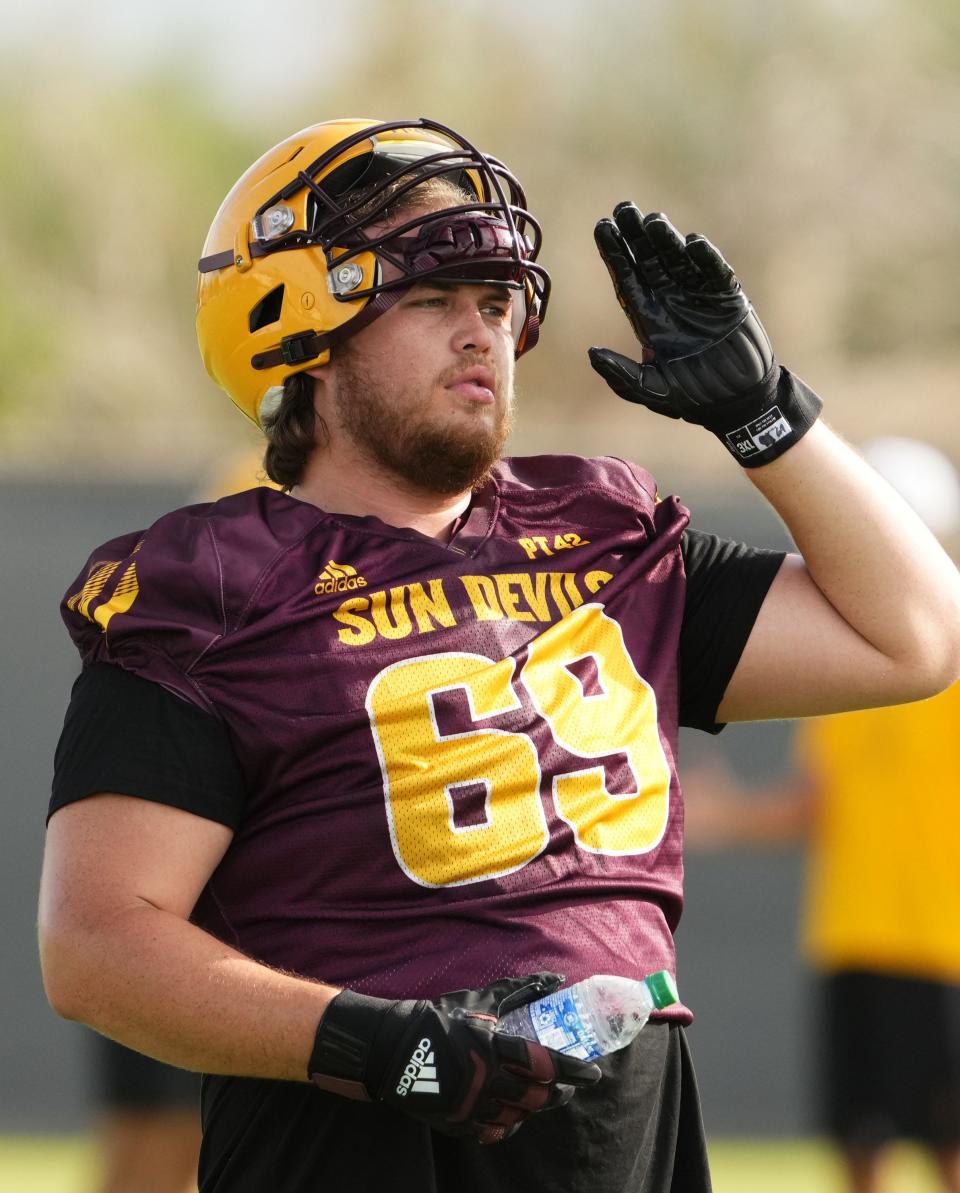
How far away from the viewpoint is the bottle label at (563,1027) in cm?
209

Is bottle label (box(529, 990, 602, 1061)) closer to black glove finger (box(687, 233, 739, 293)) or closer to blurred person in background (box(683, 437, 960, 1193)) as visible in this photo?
black glove finger (box(687, 233, 739, 293))

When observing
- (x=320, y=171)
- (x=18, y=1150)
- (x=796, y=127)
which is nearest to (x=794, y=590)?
(x=320, y=171)

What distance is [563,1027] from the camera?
2100mm

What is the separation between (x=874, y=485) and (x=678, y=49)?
21877 millimetres

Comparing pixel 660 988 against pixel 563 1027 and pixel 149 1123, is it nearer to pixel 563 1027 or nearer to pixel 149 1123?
pixel 563 1027

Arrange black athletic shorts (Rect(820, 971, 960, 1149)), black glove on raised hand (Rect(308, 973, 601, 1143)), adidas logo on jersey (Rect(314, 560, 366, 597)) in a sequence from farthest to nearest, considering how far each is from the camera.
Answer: black athletic shorts (Rect(820, 971, 960, 1149)), adidas logo on jersey (Rect(314, 560, 366, 597)), black glove on raised hand (Rect(308, 973, 601, 1143))

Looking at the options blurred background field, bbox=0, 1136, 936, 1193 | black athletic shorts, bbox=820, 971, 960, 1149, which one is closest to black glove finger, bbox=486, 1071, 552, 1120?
black athletic shorts, bbox=820, 971, 960, 1149

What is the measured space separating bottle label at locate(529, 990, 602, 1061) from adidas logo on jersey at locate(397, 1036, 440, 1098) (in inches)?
5.8

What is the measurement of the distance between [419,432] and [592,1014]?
850 millimetres

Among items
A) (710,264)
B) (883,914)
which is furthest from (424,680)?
(883,914)

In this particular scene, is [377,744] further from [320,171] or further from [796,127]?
[796,127]

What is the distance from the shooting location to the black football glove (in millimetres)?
2453

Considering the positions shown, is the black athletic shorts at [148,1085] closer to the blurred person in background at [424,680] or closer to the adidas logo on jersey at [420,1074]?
the blurred person in background at [424,680]

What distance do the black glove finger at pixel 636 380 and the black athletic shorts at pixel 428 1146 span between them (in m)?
0.86
